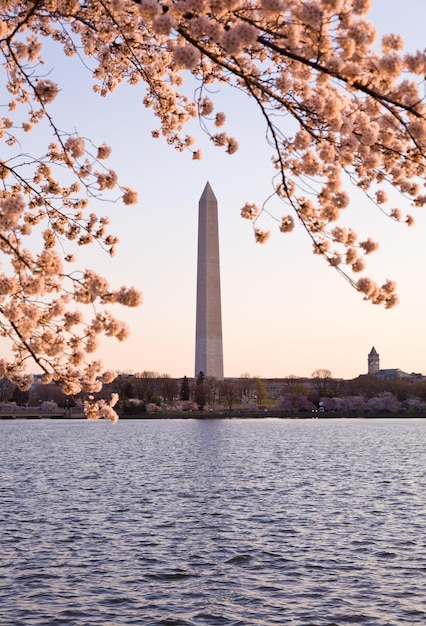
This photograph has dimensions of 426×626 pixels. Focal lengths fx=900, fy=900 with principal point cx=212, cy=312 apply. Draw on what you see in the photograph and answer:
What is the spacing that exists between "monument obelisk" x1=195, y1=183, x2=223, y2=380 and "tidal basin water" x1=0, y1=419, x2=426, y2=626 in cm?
4998

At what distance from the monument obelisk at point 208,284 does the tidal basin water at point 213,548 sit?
164ft

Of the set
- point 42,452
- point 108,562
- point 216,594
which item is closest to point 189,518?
point 108,562

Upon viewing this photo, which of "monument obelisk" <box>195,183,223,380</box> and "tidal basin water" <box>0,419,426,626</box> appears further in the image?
"monument obelisk" <box>195,183,223,380</box>

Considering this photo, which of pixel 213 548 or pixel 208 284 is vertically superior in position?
pixel 208 284

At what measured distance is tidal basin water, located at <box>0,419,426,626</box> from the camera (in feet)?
52.0

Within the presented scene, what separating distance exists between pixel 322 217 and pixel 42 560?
1540 cm

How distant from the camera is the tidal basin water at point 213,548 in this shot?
1585 centimetres

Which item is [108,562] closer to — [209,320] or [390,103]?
[390,103]

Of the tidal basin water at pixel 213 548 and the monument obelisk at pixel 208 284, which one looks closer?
the tidal basin water at pixel 213 548

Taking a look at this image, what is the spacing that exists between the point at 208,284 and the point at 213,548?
7217 cm

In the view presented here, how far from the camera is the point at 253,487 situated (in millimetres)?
36688

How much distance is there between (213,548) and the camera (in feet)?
71.9

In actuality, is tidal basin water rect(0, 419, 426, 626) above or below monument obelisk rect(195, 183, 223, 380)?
below

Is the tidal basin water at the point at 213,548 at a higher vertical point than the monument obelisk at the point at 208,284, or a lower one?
lower
